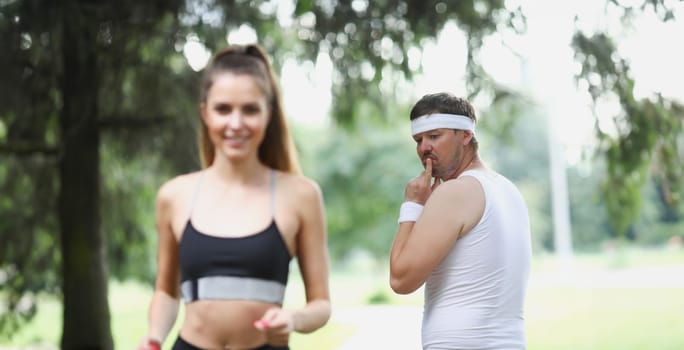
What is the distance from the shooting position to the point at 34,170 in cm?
729

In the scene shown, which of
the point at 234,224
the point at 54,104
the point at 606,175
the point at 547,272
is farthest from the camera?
the point at 547,272

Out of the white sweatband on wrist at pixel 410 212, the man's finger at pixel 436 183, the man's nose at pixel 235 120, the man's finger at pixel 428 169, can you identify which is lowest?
the white sweatband on wrist at pixel 410 212

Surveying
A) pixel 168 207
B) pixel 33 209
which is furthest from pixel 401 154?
pixel 168 207

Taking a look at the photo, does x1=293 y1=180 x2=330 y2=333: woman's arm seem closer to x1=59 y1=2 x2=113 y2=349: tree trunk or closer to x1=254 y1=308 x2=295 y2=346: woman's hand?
x1=254 y1=308 x2=295 y2=346: woman's hand

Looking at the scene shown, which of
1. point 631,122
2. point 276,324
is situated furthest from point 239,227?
point 631,122

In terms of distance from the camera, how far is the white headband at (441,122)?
2154 millimetres

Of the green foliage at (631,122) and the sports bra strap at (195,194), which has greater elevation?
the green foliage at (631,122)

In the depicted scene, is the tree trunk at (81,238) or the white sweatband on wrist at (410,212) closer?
the white sweatband on wrist at (410,212)

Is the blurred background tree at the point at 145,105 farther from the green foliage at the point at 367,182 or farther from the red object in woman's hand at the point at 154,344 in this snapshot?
the green foliage at the point at 367,182

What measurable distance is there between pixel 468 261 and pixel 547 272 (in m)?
35.4

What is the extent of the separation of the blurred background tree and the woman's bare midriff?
3146 mm

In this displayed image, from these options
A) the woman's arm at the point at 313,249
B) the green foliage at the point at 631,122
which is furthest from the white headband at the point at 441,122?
the green foliage at the point at 631,122

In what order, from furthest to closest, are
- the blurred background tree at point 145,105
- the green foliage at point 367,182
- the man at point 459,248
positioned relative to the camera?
the green foliage at point 367,182 → the blurred background tree at point 145,105 → the man at point 459,248

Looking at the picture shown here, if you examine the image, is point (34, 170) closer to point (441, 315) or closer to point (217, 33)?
point (217, 33)
